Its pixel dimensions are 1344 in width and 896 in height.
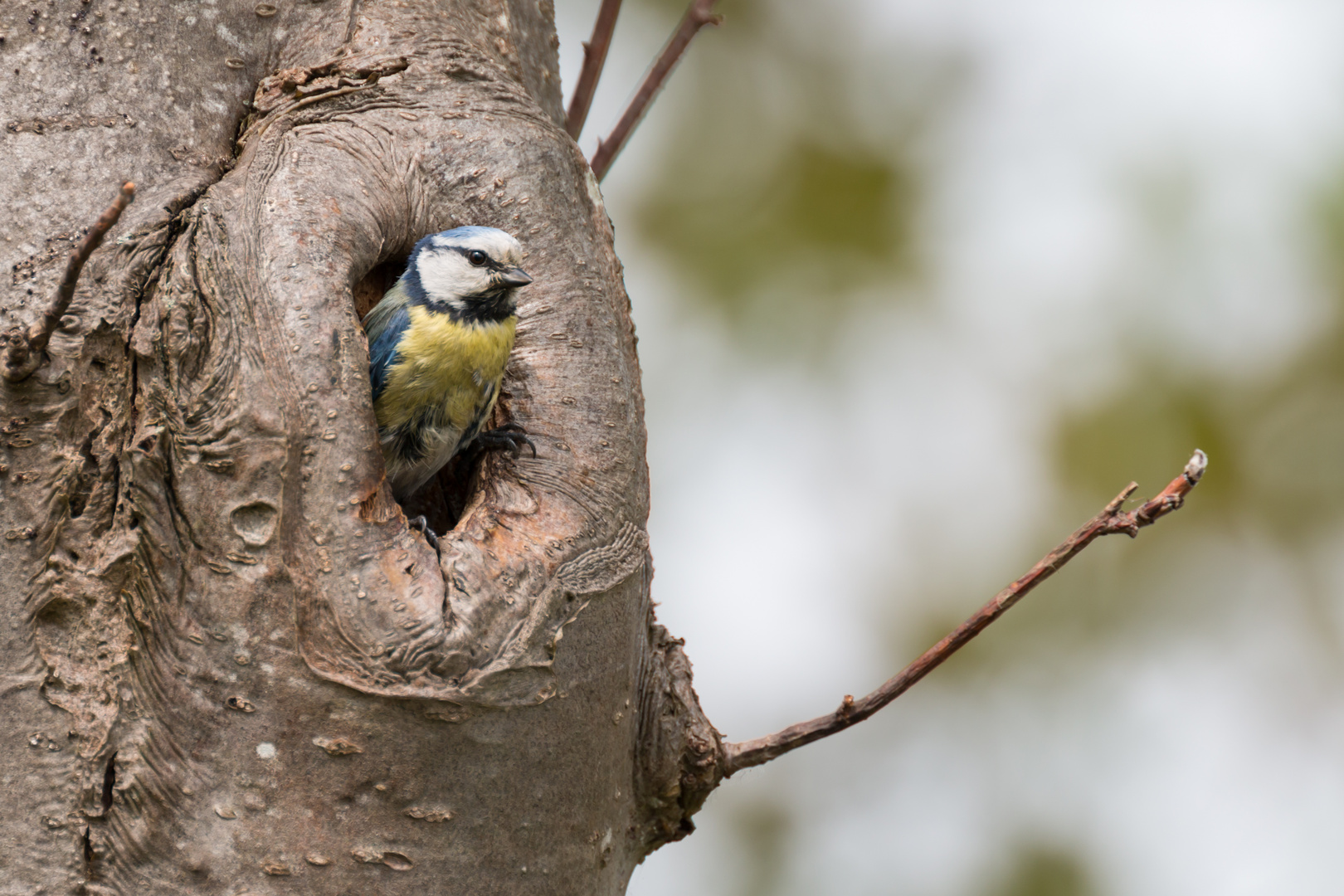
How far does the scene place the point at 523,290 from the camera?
189cm

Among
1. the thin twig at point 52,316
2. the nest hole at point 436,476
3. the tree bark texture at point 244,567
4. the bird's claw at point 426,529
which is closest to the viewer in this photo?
the thin twig at point 52,316

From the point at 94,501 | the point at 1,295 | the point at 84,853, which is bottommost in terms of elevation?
the point at 84,853

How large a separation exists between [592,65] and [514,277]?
2.08 feet

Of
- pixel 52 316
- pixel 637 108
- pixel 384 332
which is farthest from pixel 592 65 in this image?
pixel 52 316

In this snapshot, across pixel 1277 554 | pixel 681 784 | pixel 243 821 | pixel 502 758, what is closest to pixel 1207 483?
pixel 1277 554

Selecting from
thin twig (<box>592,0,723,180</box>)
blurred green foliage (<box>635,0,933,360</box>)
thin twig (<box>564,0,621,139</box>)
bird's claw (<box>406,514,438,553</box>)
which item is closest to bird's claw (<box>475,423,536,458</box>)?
bird's claw (<box>406,514,438,553</box>)

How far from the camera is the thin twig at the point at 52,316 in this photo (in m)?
1.09

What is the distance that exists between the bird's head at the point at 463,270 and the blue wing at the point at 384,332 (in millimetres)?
42

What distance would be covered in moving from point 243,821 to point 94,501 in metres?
0.48

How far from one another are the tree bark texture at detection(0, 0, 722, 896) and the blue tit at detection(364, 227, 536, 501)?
0.94 ft

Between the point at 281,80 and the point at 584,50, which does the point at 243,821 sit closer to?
the point at 281,80

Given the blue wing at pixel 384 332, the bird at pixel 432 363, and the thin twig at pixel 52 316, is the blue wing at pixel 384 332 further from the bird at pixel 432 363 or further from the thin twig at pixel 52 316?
the thin twig at pixel 52 316

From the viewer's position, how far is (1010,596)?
1565mm

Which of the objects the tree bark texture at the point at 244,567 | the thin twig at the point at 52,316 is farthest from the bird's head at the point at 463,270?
the thin twig at the point at 52,316
